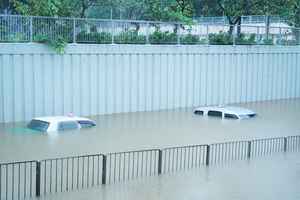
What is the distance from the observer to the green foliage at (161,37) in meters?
26.4

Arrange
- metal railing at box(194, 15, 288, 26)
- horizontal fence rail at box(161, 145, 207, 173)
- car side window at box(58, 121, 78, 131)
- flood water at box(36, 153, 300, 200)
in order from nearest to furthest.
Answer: flood water at box(36, 153, 300, 200) < horizontal fence rail at box(161, 145, 207, 173) < car side window at box(58, 121, 78, 131) < metal railing at box(194, 15, 288, 26)

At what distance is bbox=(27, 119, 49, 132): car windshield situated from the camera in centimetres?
1909

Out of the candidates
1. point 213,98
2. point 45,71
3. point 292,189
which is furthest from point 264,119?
point 292,189

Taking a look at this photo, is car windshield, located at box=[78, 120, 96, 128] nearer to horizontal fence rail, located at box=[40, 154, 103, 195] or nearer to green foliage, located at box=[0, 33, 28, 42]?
green foliage, located at box=[0, 33, 28, 42]

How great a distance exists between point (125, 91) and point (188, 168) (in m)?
11.2

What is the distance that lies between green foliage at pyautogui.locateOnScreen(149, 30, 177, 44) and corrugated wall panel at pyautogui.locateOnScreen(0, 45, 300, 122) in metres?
0.46

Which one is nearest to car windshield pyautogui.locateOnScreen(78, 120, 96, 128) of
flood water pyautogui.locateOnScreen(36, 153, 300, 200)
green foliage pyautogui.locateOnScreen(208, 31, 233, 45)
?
flood water pyautogui.locateOnScreen(36, 153, 300, 200)

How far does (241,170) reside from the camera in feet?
47.1

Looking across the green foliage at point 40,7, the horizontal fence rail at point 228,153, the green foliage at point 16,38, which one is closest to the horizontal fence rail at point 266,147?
the horizontal fence rail at point 228,153

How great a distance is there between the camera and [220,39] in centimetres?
2950

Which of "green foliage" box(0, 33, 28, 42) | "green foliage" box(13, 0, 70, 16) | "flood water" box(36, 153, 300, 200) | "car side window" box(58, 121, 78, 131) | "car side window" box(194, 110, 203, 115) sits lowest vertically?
"flood water" box(36, 153, 300, 200)

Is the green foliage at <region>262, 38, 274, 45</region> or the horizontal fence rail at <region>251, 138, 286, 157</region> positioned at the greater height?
the green foliage at <region>262, 38, 274, 45</region>

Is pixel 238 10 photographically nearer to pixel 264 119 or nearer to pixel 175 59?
pixel 175 59

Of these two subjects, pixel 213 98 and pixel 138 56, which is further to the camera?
pixel 213 98
